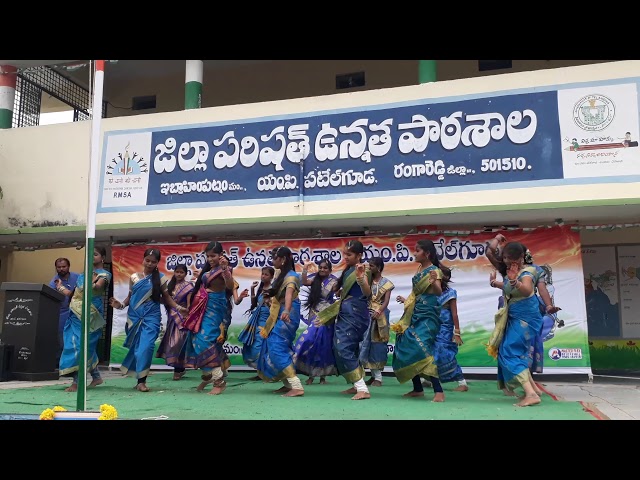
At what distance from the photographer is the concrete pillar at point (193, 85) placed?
9.73 m

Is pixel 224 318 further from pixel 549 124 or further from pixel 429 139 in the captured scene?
pixel 549 124

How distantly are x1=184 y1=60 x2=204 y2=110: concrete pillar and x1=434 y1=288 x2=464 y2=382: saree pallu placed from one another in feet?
18.8

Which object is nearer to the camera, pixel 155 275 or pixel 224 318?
pixel 224 318

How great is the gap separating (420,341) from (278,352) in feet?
5.01

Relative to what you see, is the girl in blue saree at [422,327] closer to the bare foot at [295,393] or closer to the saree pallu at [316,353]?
the saree pallu at [316,353]

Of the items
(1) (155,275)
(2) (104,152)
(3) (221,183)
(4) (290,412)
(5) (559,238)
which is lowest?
(4) (290,412)

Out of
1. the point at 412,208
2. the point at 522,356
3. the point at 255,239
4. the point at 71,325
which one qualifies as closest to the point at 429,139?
the point at 412,208

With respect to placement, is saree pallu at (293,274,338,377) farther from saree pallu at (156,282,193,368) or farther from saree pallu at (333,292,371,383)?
saree pallu at (156,282,193,368)

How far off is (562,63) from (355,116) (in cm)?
496

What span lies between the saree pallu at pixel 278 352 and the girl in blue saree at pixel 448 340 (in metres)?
1.61

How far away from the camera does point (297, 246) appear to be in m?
8.66

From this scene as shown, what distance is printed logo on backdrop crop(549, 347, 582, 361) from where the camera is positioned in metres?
7.25

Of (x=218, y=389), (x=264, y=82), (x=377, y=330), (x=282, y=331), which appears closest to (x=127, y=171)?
(x=264, y=82)

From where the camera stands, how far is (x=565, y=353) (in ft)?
23.9
